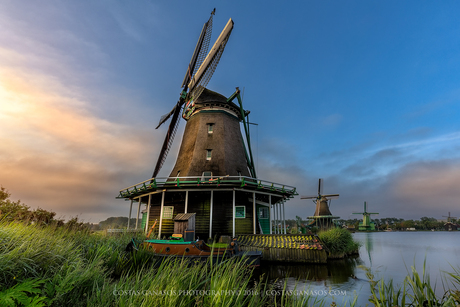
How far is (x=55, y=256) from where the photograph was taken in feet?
15.9

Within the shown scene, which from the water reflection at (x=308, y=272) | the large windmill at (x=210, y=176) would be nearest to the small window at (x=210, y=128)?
the large windmill at (x=210, y=176)

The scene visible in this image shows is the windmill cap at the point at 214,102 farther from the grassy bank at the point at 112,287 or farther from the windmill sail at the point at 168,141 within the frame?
the grassy bank at the point at 112,287

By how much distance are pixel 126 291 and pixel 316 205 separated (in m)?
50.6

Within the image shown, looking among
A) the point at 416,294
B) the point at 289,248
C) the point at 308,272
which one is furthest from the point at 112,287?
the point at 289,248

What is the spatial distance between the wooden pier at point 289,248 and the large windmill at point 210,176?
265cm

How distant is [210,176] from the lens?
18844 millimetres

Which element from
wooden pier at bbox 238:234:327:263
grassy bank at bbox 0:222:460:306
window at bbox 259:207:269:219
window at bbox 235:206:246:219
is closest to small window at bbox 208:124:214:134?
window at bbox 235:206:246:219

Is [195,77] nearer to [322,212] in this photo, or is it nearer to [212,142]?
[212,142]

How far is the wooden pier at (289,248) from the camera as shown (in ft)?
49.4

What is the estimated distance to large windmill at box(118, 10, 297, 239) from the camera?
18234 mm

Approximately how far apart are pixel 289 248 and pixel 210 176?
25.6 ft

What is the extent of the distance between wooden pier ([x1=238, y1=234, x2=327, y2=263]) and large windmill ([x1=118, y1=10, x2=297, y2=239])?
2.65 meters

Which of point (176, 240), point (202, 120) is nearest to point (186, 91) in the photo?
point (202, 120)

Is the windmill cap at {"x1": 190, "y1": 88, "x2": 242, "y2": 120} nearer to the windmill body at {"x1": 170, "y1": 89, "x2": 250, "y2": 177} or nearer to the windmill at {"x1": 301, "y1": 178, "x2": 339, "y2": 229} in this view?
the windmill body at {"x1": 170, "y1": 89, "x2": 250, "y2": 177}
